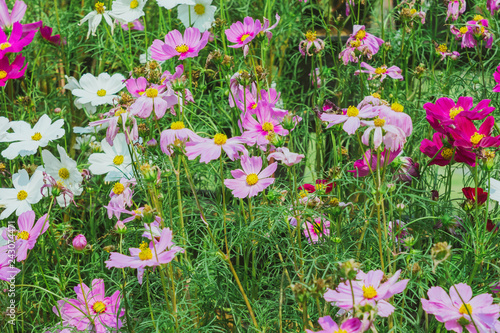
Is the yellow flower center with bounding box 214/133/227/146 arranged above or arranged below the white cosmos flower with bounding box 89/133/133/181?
above

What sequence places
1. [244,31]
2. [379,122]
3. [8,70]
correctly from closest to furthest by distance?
[379,122] < [244,31] < [8,70]

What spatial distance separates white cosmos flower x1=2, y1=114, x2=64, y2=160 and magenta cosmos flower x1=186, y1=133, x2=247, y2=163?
1.28 ft

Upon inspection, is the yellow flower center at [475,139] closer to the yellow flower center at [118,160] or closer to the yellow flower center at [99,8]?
the yellow flower center at [118,160]

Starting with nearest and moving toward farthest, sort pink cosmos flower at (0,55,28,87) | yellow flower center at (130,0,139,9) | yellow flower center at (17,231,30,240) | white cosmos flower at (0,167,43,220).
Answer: yellow flower center at (17,231,30,240) → white cosmos flower at (0,167,43,220) → pink cosmos flower at (0,55,28,87) → yellow flower center at (130,0,139,9)

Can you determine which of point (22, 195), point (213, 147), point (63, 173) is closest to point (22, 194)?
point (22, 195)

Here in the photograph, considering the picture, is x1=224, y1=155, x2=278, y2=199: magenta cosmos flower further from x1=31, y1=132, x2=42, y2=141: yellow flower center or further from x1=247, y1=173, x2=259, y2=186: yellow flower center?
x1=31, y1=132, x2=42, y2=141: yellow flower center

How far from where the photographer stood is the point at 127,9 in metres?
1.27

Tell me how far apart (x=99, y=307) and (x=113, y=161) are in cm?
30

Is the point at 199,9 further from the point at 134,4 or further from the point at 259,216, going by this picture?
the point at 259,216

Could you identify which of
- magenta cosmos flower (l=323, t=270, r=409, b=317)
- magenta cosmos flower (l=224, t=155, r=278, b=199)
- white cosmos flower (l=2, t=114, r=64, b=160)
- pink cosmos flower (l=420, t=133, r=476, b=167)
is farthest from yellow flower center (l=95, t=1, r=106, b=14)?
magenta cosmos flower (l=323, t=270, r=409, b=317)

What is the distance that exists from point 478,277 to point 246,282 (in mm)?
385

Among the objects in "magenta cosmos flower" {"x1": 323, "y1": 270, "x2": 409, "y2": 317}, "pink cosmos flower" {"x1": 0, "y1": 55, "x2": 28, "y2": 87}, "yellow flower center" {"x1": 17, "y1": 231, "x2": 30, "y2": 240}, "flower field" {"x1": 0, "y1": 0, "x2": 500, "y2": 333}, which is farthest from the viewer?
"pink cosmos flower" {"x1": 0, "y1": 55, "x2": 28, "y2": 87}


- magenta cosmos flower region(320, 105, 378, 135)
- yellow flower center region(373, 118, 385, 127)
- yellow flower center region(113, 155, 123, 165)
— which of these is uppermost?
yellow flower center region(373, 118, 385, 127)

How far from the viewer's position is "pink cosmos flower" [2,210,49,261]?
91 cm
